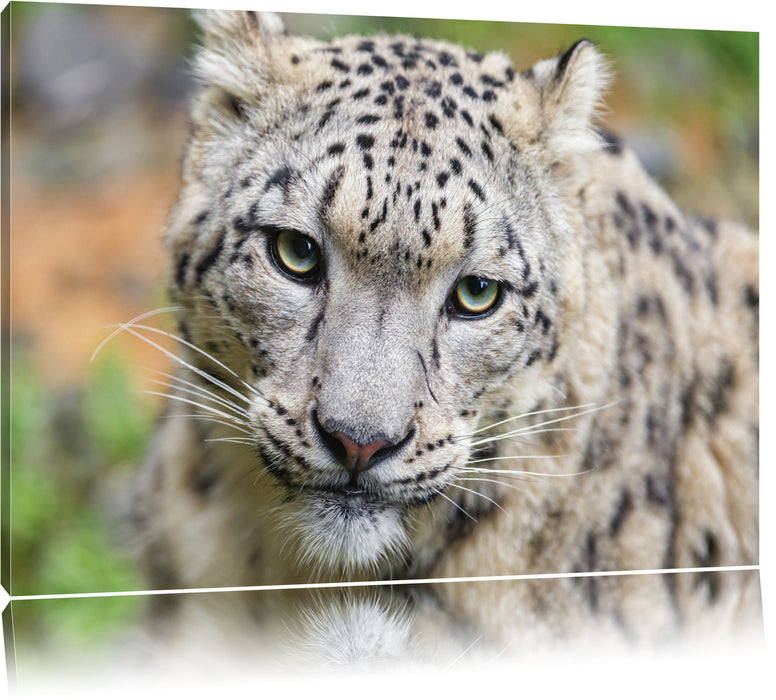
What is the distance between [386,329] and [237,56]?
1.06 m

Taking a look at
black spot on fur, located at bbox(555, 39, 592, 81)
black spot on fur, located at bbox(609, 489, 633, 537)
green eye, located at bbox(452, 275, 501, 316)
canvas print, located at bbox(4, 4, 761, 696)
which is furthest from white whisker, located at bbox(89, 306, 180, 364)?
black spot on fur, located at bbox(609, 489, 633, 537)

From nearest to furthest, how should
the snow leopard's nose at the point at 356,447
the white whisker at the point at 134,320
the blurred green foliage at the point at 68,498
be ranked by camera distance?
the snow leopard's nose at the point at 356,447 < the white whisker at the point at 134,320 < the blurred green foliage at the point at 68,498

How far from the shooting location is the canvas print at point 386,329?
3492 millimetres

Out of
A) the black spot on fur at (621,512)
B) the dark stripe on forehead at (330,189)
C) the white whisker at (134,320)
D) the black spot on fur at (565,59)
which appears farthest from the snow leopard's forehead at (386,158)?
the black spot on fur at (621,512)

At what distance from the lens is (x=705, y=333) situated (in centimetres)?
426

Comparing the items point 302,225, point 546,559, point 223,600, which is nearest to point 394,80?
point 302,225

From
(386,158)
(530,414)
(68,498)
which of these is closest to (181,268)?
(386,158)


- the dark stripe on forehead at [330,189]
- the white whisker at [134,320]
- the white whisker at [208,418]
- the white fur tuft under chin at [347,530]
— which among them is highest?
the dark stripe on forehead at [330,189]

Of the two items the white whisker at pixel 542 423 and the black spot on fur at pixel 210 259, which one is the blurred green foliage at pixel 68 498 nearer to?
the black spot on fur at pixel 210 259

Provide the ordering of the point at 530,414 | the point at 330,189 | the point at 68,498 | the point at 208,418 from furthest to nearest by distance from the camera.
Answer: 1. the point at 68,498
2. the point at 208,418
3. the point at 530,414
4. the point at 330,189

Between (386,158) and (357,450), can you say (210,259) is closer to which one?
(386,158)

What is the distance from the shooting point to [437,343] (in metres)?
3.55

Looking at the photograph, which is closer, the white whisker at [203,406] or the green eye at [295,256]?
the green eye at [295,256]

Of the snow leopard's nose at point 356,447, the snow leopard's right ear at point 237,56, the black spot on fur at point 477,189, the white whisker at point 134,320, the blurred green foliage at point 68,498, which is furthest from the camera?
the blurred green foliage at point 68,498
